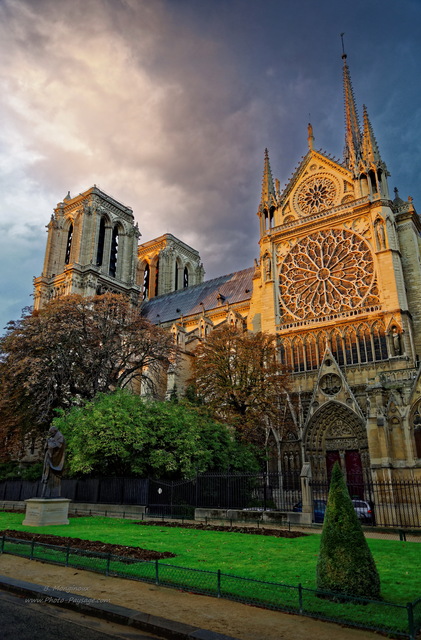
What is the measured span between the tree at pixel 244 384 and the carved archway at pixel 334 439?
7.03 ft

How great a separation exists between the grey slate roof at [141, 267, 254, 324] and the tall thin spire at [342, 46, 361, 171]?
16.1 metres

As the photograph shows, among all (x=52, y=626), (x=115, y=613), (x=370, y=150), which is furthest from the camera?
(x=370, y=150)

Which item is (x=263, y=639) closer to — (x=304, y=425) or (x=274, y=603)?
(x=274, y=603)

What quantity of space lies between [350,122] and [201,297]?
82.8 ft

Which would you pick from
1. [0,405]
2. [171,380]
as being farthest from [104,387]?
[171,380]

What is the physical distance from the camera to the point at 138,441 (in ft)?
66.4

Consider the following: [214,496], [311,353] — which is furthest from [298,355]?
[214,496]

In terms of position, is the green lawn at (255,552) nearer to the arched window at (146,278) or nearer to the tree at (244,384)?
the tree at (244,384)

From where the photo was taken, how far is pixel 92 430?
2002cm

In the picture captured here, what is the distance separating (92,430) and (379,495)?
12.6 metres

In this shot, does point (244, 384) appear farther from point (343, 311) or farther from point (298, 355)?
point (343, 311)

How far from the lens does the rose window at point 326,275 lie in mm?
30969

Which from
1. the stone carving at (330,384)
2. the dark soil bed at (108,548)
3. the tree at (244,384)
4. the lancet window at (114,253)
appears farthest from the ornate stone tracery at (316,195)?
the dark soil bed at (108,548)

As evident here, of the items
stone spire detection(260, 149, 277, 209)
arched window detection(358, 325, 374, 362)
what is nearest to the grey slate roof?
stone spire detection(260, 149, 277, 209)
